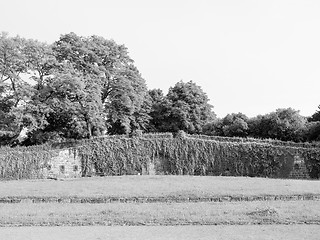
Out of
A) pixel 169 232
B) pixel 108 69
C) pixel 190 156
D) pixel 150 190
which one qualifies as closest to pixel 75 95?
pixel 108 69

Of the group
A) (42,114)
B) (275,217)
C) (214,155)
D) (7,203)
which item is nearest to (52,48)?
(42,114)

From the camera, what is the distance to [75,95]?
36.8 metres

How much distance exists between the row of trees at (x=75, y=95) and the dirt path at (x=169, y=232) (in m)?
21.7

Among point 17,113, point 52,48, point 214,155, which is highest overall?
point 52,48

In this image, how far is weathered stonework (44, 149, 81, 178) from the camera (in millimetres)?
33719

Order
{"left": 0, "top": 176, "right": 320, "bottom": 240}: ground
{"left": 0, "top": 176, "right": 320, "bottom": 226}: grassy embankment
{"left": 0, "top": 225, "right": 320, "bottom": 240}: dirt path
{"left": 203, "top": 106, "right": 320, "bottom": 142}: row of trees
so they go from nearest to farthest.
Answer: {"left": 0, "top": 225, "right": 320, "bottom": 240}: dirt path, {"left": 0, "top": 176, "right": 320, "bottom": 240}: ground, {"left": 0, "top": 176, "right": 320, "bottom": 226}: grassy embankment, {"left": 203, "top": 106, "right": 320, "bottom": 142}: row of trees

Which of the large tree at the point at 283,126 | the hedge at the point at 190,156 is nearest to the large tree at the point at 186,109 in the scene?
the large tree at the point at 283,126

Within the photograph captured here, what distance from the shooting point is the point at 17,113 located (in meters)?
34.1

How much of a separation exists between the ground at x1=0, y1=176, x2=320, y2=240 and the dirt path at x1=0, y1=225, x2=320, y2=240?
0.03 m

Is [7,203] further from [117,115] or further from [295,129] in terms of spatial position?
[295,129]

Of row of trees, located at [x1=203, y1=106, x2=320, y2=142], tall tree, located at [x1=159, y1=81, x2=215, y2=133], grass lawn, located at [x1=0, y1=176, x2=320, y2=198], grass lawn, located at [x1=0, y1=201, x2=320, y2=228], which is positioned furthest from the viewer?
tall tree, located at [x1=159, y1=81, x2=215, y2=133]

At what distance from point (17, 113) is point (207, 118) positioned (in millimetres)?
29786

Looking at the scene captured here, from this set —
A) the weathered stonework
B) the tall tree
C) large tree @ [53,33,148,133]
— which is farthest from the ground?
the tall tree

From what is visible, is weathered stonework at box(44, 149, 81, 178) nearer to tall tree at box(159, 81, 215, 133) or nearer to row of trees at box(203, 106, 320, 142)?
row of trees at box(203, 106, 320, 142)
